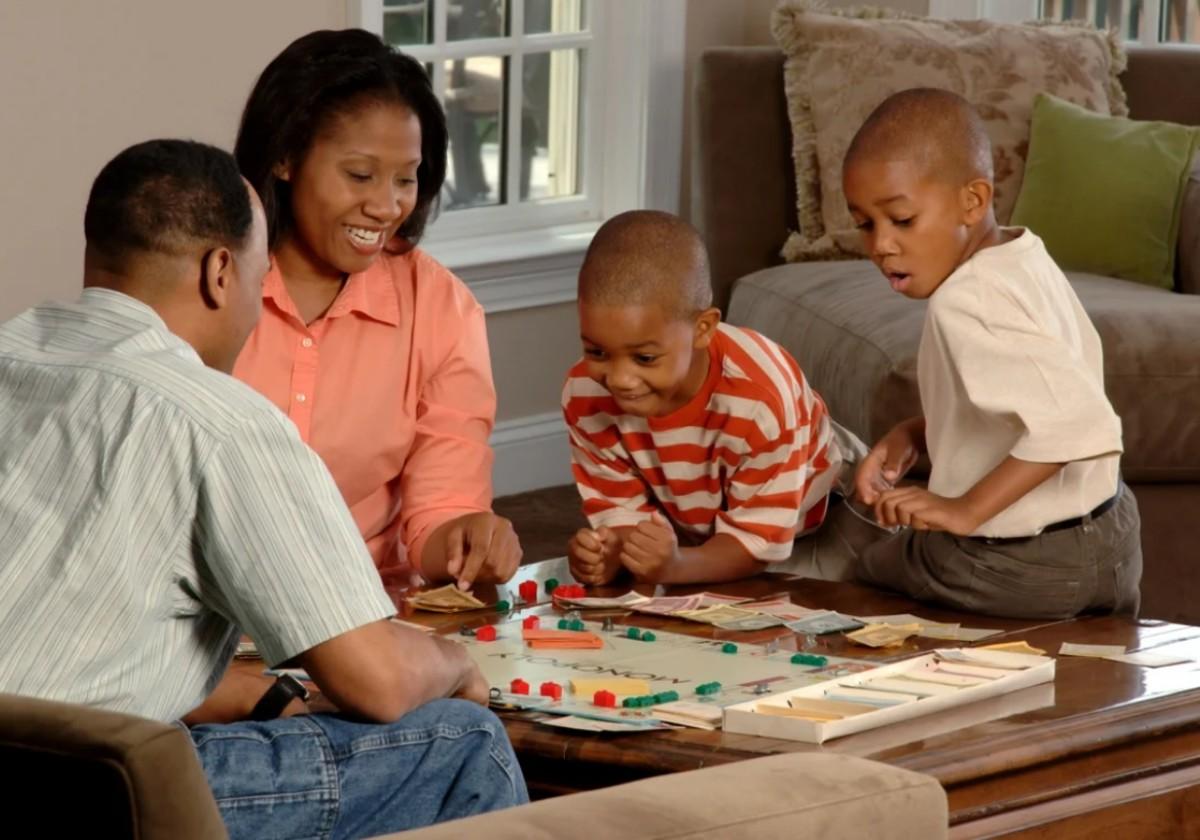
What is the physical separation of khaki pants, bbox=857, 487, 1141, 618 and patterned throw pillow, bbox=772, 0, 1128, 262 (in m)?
1.93

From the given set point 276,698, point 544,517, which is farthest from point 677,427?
point 544,517

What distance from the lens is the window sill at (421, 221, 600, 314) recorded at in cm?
454

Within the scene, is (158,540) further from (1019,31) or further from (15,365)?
(1019,31)

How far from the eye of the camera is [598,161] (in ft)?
16.2

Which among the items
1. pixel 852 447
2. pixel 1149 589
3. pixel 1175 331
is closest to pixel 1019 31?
pixel 1175 331

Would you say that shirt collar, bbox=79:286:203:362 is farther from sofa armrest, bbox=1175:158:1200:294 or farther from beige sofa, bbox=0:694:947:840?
sofa armrest, bbox=1175:158:1200:294

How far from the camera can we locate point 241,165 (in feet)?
8.04

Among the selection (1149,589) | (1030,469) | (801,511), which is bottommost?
(1149,589)

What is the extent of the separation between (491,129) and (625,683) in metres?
3.04

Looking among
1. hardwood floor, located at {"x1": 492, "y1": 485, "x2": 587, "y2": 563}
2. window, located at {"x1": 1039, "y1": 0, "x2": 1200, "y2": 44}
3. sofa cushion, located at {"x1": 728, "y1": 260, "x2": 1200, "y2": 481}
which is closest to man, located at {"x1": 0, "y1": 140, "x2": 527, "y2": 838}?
sofa cushion, located at {"x1": 728, "y1": 260, "x2": 1200, "y2": 481}

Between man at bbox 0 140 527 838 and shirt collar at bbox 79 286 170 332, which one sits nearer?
man at bbox 0 140 527 838

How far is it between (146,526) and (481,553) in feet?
2.92

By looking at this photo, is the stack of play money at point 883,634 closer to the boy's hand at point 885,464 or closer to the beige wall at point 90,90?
the boy's hand at point 885,464

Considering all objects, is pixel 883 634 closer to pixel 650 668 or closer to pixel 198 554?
pixel 650 668
